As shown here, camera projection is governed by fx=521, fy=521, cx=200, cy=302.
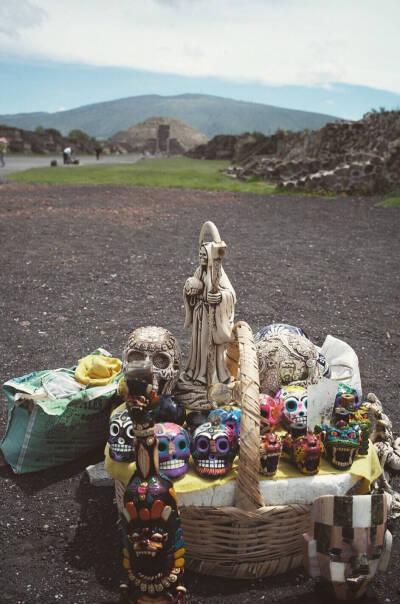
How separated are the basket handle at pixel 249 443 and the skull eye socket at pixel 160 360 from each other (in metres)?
0.70

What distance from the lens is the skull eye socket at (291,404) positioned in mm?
3115

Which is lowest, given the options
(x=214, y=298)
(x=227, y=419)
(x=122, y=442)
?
(x=122, y=442)

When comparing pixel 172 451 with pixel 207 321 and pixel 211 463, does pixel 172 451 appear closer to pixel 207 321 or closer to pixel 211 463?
pixel 211 463

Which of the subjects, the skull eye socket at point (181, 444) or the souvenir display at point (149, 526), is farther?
the skull eye socket at point (181, 444)

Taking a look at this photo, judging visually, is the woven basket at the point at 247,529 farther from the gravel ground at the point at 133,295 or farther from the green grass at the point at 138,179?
the green grass at the point at 138,179

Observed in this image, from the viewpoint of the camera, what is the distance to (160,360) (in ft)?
10.9

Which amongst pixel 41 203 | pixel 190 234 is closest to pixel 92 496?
pixel 190 234

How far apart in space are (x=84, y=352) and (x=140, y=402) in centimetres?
331

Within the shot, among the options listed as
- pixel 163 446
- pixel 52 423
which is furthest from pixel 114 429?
pixel 52 423

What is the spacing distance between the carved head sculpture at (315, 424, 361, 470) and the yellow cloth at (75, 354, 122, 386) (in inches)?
65.7

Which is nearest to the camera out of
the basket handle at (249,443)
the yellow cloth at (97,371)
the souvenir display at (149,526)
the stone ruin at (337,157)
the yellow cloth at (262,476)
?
the souvenir display at (149,526)

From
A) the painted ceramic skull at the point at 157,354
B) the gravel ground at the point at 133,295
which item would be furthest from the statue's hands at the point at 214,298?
the gravel ground at the point at 133,295

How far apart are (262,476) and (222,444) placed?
280mm

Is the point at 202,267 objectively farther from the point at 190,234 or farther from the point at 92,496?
the point at 190,234
